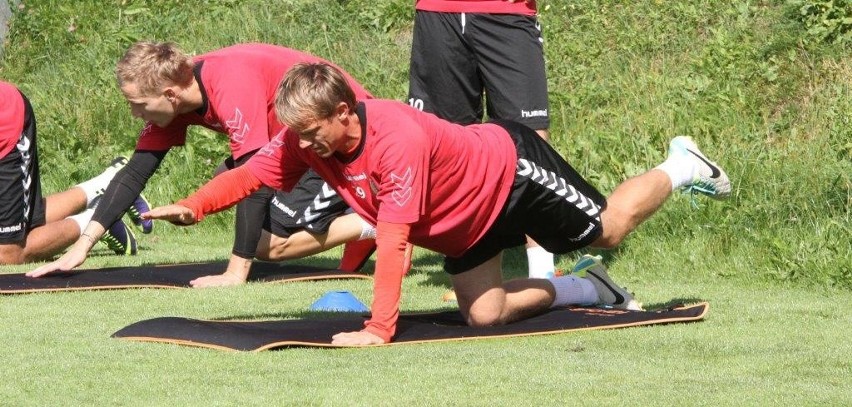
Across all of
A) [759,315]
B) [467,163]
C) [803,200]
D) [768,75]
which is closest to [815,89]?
[768,75]

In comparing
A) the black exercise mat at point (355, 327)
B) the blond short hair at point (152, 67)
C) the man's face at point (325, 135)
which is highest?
the man's face at point (325, 135)

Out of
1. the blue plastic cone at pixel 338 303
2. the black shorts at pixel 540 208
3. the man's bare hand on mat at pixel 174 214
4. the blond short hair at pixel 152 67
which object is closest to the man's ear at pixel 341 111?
the man's bare hand on mat at pixel 174 214

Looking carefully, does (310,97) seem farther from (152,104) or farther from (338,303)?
(152,104)

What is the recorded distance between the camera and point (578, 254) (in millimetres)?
8758

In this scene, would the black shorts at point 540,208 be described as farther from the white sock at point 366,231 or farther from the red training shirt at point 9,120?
the red training shirt at point 9,120

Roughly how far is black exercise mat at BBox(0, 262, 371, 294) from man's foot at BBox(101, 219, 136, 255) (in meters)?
1.01

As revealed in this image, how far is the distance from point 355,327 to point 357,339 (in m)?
0.42

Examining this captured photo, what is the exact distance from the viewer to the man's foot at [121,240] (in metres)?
9.29

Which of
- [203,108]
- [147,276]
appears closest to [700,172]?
[203,108]

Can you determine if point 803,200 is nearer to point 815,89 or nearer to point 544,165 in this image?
point 815,89

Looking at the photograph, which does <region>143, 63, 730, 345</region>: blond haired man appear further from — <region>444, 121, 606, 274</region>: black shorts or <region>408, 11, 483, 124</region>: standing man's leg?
<region>408, 11, 483, 124</region>: standing man's leg

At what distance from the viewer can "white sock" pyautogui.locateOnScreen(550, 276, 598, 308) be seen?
6586 millimetres

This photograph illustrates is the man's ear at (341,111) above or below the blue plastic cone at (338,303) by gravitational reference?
above

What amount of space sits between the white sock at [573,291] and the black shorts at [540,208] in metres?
0.33
